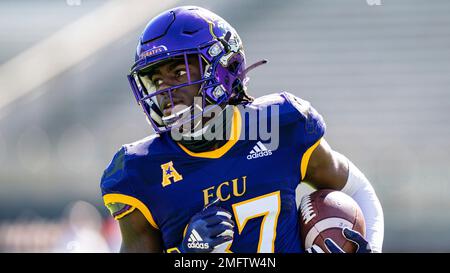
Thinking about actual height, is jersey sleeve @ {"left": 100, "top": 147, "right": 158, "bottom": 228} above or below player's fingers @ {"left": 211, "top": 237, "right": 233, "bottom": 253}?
above

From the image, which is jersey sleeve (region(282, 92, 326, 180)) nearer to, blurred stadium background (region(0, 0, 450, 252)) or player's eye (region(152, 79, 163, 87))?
player's eye (region(152, 79, 163, 87))

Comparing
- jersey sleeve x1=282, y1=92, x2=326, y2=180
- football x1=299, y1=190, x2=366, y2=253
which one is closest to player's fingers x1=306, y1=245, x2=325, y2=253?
football x1=299, y1=190, x2=366, y2=253

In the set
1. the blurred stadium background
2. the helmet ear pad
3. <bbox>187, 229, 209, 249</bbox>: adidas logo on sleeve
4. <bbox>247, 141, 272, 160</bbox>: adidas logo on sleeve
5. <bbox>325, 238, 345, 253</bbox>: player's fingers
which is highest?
the helmet ear pad

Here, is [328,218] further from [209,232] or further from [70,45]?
[70,45]

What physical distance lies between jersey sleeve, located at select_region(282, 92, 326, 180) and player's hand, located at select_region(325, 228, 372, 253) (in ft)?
0.80

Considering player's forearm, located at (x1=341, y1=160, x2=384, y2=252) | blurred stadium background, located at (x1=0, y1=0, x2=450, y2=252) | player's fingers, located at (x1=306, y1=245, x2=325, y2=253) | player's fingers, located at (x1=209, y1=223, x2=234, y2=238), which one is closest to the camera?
player's fingers, located at (x1=209, y1=223, x2=234, y2=238)

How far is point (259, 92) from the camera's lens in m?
6.60

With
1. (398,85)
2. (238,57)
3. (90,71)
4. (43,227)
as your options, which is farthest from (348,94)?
(238,57)

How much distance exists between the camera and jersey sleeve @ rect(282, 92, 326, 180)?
7.86 ft

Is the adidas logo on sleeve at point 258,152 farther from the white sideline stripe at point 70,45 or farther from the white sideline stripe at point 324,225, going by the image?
the white sideline stripe at point 70,45

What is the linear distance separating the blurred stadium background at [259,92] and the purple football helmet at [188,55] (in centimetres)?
314

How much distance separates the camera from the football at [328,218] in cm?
232

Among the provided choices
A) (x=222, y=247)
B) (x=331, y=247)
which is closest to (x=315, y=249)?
(x=331, y=247)
